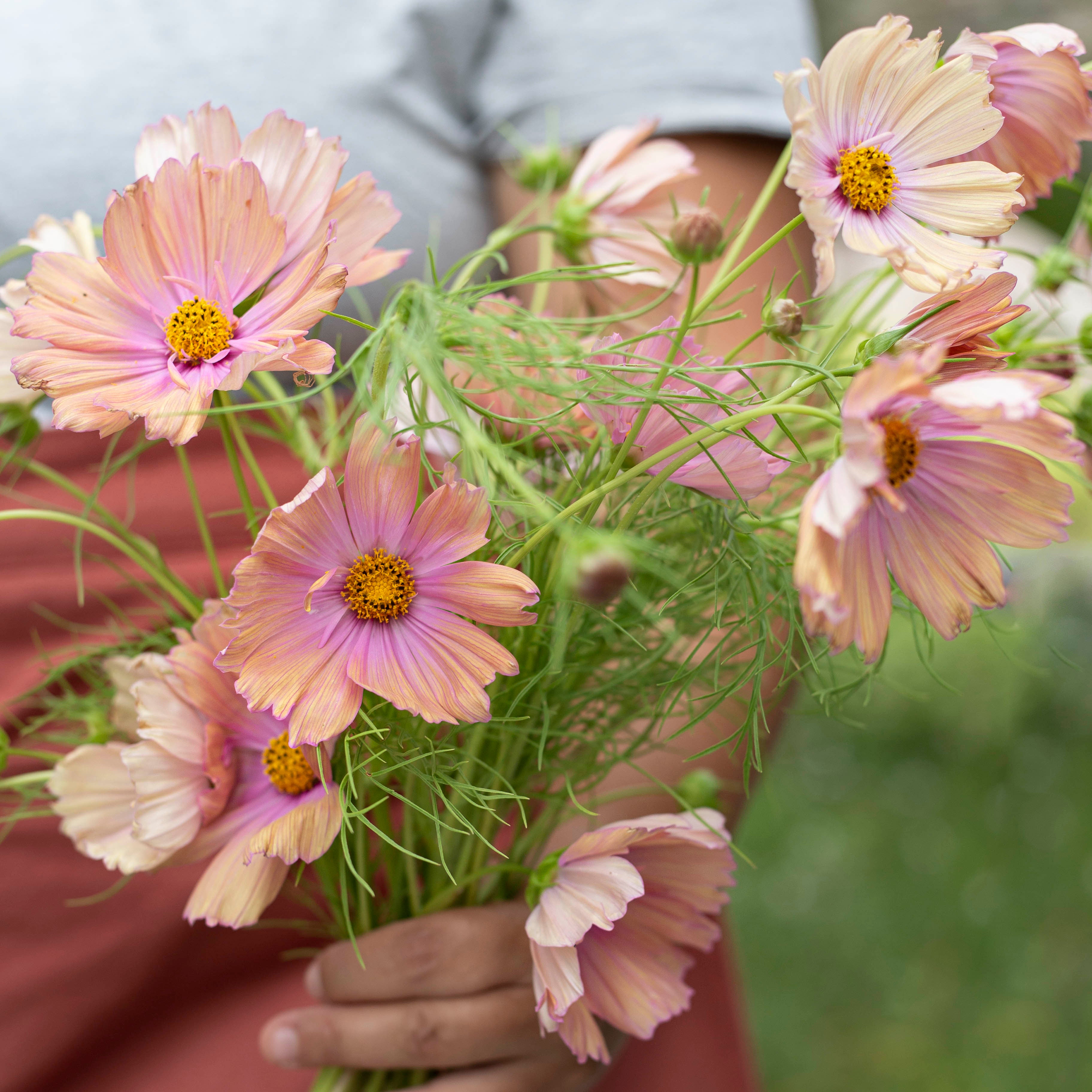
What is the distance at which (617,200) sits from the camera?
289mm

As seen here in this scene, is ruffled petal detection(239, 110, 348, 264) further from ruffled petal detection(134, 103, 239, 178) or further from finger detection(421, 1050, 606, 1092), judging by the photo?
finger detection(421, 1050, 606, 1092)

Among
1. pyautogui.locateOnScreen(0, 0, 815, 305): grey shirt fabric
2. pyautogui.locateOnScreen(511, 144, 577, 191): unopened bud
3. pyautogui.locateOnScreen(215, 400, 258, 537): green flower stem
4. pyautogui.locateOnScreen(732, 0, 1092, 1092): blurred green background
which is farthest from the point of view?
pyautogui.locateOnScreen(732, 0, 1092, 1092): blurred green background

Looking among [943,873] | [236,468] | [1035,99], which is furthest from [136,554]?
[943,873]

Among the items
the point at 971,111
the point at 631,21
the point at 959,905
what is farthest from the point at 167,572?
the point at 959,905

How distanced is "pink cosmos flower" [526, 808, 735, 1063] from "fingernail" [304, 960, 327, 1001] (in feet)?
0.34

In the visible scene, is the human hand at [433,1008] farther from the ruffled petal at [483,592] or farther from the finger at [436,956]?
the ruffled petal at [483,592]

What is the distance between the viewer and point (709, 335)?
1.47ft

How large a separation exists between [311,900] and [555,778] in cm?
9

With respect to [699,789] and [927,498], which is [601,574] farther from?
[699,789]

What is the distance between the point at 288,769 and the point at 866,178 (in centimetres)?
19

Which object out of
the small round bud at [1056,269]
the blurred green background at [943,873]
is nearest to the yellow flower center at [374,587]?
the small round bud at [1056,269]

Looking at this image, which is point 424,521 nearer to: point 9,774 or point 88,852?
point 88,852

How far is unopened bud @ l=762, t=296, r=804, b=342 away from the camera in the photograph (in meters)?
0.20

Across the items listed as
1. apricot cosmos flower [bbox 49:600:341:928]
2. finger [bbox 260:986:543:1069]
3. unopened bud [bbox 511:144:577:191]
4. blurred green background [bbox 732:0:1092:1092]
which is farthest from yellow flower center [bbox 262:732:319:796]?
blurred green background [bbox 732:0:1092:1092]
